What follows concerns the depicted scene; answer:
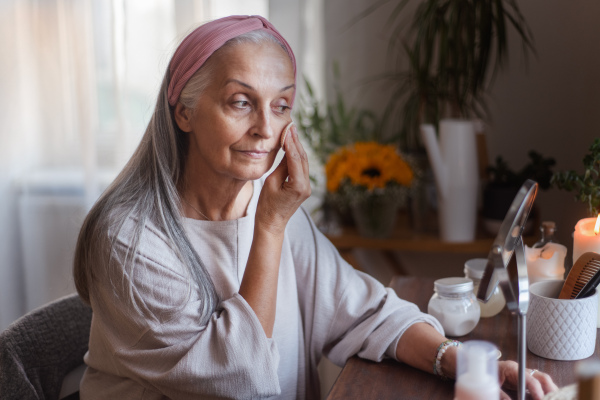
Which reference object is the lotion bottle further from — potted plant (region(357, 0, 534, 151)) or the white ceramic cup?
potted plant (region(357, 0, 534, 151))

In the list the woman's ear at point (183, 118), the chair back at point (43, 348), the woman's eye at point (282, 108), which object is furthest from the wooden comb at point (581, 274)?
the chair back at point (43, 348)

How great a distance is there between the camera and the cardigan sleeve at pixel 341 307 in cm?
109

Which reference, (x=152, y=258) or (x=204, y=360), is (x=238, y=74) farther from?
(x=204, y=360)

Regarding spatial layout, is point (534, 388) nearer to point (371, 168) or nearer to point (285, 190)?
point (285, 190)

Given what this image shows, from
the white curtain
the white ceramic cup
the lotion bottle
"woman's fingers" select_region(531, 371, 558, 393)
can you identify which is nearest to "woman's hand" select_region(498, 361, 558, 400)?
"woman's fingers" select_region(531, 371, 558, 393)

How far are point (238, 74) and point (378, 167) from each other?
99cm

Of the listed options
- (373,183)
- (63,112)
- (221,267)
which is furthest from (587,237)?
(63,112)

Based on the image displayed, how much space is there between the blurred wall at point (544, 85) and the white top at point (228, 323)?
928mm

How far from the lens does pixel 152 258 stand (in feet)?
3.42

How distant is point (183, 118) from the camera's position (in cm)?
114

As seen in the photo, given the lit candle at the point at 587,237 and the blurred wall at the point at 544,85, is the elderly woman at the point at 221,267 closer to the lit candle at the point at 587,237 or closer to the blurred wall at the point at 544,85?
the lit candle at the point at 587,237

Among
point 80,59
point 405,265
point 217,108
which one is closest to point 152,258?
point 217,108

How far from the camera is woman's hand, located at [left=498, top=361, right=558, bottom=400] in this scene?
34.1 inches

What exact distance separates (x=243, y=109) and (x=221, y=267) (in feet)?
1.02
